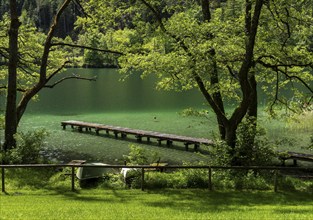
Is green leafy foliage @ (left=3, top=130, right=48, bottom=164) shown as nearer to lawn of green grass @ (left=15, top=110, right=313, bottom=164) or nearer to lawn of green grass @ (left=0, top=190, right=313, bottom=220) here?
lawn of green grass @ (left=0, top=190, right=313, bottom=220)

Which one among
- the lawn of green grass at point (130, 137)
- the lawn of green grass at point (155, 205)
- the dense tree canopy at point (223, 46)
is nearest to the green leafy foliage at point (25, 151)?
the lawn of green grass at point (155, 205)

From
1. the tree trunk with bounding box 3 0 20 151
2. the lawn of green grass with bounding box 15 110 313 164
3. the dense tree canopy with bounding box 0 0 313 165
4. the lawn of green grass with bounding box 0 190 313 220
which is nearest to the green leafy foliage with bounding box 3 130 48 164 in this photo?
the tree trunk with bounding box 3 0 20 151

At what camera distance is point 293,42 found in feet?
64.5

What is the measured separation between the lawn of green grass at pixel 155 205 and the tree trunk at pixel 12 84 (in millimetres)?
5955

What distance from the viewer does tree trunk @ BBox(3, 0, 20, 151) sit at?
763 inches

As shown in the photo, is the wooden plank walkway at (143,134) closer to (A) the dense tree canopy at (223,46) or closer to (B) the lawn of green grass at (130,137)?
(B) the lawn of green grass at (130,137)

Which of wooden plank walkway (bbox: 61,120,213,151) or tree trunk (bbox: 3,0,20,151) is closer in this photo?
tree trunk (bbox: 3,0,20,151)

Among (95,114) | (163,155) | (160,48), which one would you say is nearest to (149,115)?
(95,114)

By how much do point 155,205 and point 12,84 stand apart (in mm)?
11021

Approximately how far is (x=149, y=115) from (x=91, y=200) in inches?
1306

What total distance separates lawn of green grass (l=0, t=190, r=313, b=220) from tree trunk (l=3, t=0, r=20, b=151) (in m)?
5.95

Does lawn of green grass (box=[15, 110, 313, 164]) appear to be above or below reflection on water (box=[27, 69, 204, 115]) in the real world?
below

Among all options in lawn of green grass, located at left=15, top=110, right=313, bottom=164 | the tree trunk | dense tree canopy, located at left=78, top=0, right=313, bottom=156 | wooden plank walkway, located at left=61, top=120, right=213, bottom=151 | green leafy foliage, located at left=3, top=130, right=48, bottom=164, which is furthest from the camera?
wooden plank walkway, located at left=61, top=120, right=213, bottom=151

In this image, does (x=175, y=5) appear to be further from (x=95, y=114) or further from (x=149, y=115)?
(x=95, y=114)
